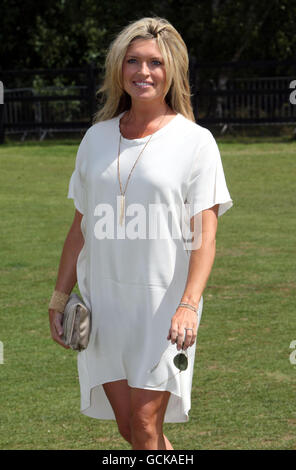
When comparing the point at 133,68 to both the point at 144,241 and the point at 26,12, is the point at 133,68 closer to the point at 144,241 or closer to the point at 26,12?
the point at 144,241

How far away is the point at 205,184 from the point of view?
3.35m

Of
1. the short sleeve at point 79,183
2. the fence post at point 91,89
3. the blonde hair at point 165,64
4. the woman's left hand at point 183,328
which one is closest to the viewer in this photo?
the woman's left hand at point 183,328

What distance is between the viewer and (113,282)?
3.45 meters

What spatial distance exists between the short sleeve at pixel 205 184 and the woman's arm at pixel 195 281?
0.04 m

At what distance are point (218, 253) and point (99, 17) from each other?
74.0 feet

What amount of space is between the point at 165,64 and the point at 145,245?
0.73 meters

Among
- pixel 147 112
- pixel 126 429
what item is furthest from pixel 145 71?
pixel 126 429

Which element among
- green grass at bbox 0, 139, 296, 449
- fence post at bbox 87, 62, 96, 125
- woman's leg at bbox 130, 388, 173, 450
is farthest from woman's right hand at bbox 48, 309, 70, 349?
fence post at bbox 87, 62, 96, 125

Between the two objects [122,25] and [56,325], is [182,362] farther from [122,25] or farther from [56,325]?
[122,25]

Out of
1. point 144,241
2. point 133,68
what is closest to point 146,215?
point 144,241

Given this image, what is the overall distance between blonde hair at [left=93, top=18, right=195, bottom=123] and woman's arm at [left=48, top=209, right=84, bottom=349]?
49 cm

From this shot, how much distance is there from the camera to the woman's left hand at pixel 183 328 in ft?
10.5

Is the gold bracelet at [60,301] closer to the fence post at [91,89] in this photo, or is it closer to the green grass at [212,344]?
the green grass at [212,344]

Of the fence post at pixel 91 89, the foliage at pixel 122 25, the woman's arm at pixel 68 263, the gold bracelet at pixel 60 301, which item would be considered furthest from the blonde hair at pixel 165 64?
the foliage at pixel 122 25
